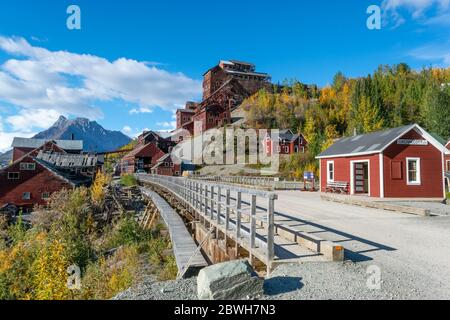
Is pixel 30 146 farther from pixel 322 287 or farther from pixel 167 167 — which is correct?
pixel 322 287

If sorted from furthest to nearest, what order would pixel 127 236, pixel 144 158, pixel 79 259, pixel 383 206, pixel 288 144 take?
pixel 144 158, pixel 288 144, pixel 127 236, pixel 383 206, pixel 79 259

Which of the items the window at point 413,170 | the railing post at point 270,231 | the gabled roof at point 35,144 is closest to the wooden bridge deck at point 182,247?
the railing post at point 270,231

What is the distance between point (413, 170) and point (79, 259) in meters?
19.2

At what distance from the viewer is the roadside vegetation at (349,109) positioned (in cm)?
6681

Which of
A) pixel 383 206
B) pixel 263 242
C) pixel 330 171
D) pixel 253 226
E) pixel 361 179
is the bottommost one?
pixel 383 206

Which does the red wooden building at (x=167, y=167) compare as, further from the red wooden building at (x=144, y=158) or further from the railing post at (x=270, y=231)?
the railing post at (x=270, y=231)

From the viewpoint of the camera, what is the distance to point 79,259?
1344 centimetres

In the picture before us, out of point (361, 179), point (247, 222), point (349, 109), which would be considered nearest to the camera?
point (247, 222)

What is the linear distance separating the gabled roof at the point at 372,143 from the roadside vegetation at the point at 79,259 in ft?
44.9

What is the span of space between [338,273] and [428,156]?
17.3 m

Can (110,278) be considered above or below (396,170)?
below

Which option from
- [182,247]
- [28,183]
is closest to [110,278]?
[182,247]

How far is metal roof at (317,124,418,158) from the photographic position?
18.3 m
